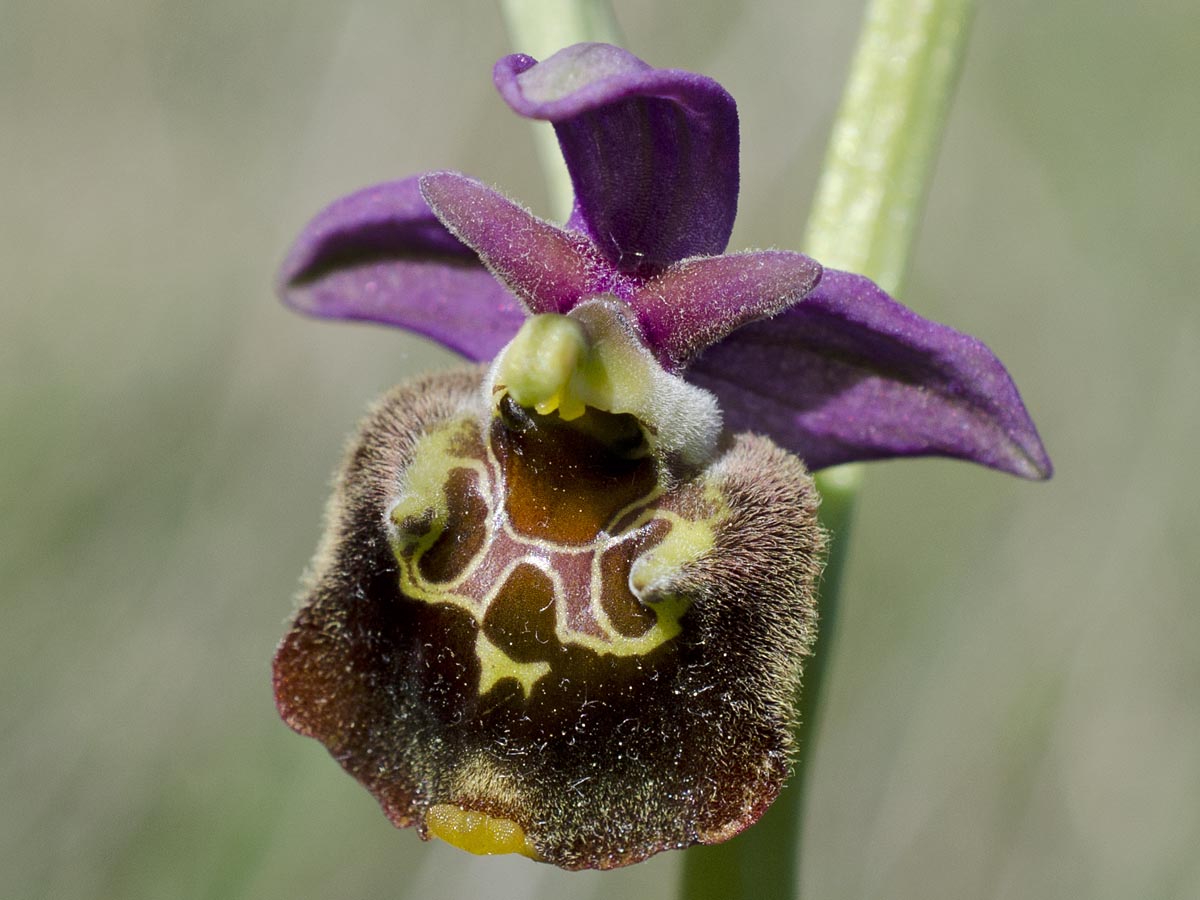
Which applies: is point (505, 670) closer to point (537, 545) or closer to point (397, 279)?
point (537, 545)

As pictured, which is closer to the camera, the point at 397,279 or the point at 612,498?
the point at 612,498

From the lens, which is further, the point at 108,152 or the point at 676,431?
the point at 108,152

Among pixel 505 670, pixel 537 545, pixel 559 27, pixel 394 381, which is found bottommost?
pixel 394 381

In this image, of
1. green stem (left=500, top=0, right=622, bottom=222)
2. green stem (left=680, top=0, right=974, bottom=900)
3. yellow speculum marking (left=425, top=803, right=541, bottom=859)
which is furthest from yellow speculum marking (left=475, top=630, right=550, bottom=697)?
Answer: green stem (left=500, top=0, right=622, bottom=222)

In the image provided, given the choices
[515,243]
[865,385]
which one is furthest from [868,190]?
[515,243]

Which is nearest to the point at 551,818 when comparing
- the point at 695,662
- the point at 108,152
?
the point at 695,662

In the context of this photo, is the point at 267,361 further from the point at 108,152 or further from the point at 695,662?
the point at 695,662

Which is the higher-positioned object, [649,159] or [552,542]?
[649,159]

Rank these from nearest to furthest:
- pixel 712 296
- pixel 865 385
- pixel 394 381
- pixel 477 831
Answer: pixel 477 831
pixel 712 296
pixel 865 385
pixel 394 381
